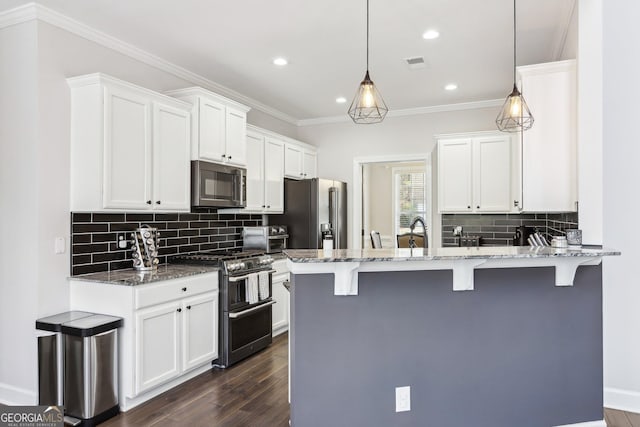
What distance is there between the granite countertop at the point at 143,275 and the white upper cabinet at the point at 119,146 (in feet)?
1.66

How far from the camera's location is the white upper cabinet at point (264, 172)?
488 centimetres

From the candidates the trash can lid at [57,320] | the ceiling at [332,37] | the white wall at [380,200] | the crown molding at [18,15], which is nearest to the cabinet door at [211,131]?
the ceiling at [332,37]

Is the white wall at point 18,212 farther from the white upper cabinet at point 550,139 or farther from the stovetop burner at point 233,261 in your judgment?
the white upper cabinet at point 550,139

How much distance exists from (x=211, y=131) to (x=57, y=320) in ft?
Answer: 6.70

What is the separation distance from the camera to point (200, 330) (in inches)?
139

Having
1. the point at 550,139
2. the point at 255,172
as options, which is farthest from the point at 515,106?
the point at 255,172

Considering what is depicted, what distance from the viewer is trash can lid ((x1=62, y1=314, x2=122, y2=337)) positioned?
2.74 metres

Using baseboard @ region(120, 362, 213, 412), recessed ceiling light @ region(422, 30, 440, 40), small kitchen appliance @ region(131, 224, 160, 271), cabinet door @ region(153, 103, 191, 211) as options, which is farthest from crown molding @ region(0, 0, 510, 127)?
baseboard @ region(120, 362, 213, 412)

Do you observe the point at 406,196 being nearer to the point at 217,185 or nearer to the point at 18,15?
the point at 217,185

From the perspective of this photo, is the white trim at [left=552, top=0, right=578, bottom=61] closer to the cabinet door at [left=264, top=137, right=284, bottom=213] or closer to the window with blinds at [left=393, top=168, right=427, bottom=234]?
the cabinet door at [left=264, top=137, right=284, bottom=213]

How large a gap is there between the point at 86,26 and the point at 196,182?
1.47 metres

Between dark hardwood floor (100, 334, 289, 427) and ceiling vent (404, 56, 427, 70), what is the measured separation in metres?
3.03

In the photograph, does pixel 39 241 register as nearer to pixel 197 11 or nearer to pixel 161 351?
pixel 161 351

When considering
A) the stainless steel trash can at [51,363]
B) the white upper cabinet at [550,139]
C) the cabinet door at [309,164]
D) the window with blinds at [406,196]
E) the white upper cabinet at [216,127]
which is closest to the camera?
the stainless steel trash can at [51,363]
